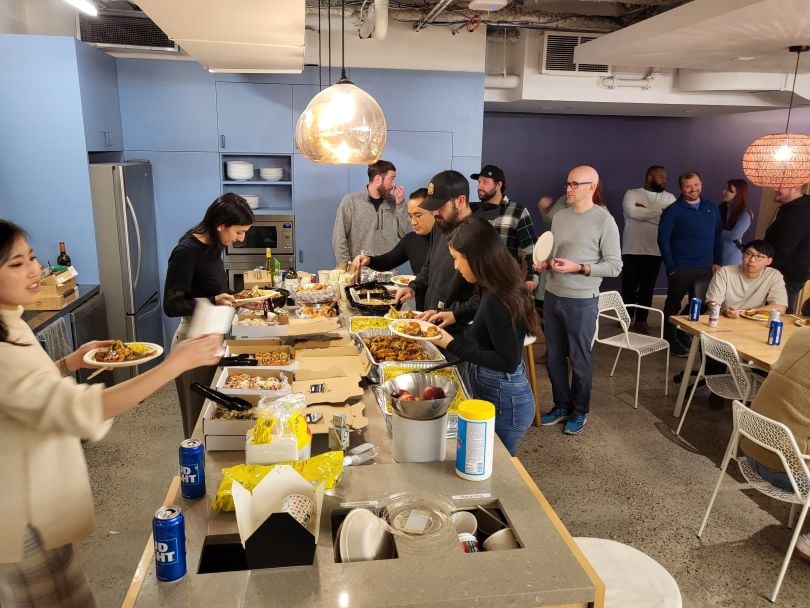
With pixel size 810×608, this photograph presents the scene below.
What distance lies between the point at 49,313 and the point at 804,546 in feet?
15.7

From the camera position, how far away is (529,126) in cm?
809

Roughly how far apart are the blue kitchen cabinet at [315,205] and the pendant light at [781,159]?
358 cm

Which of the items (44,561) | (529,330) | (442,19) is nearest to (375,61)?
(442,19)

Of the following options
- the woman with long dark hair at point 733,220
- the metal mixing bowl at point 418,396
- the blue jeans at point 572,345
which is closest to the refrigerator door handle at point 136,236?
the blue jeans at point 572,345

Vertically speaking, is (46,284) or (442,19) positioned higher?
(442,19)

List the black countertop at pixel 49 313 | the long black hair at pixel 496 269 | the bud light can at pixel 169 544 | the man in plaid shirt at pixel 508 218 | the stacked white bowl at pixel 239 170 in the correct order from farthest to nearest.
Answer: the stacked white bowl at pixel 239 170 → the man in plaid shirt at pixel 508 218 → the black countertop at pixel 49 313 → the long black hair at pixel 496 269 → the bud light can at pixel 169 544

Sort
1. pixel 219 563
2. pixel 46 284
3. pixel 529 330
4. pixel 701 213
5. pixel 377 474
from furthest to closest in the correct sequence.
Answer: pixel 701 213, pixel 46 284, pixel 529 330, pixel 377 474, pixel 219 563

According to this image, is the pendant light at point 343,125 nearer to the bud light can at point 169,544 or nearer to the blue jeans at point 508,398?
the blue jeans at point 508,398

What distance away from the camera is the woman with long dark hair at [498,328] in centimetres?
252

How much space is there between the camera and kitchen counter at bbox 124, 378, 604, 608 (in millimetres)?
1394

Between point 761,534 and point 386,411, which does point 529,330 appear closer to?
point 386,411

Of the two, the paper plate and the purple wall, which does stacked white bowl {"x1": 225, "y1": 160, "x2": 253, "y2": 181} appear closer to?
the paper plate

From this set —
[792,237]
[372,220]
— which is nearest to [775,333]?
[792,237]

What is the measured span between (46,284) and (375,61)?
3548mm
